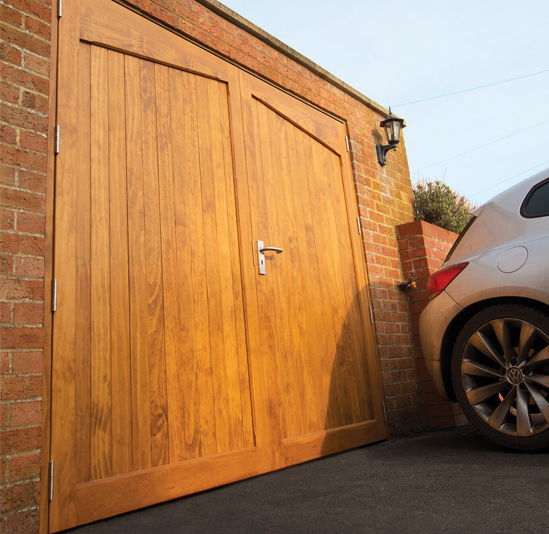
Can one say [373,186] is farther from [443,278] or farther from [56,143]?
[56,143]

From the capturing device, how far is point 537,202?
10.8 feet

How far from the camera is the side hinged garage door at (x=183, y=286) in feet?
8.55

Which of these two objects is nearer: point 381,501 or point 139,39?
point 381,501

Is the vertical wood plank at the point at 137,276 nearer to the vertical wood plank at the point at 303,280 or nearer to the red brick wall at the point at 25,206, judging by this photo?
the red brick wall at the point at 25,206

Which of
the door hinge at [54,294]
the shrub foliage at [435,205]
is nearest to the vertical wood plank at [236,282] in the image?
the door hinge at [54,294]

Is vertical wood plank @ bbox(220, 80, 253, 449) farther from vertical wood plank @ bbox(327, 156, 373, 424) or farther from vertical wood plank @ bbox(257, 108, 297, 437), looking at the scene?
vertical wood plank @ bbox(327, 156, 373, 424)

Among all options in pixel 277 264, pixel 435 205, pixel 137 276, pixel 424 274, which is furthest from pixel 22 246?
pixel 435 205

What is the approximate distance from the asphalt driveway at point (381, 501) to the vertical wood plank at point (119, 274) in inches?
15.3

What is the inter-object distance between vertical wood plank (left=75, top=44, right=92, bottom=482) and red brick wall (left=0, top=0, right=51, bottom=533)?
0.20 m

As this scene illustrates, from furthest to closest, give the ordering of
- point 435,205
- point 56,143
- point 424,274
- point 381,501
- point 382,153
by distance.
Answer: point 435,205 < point 382,153 < point 424,274 < point 56,143 < point 381,501

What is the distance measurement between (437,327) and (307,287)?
39.7 inches

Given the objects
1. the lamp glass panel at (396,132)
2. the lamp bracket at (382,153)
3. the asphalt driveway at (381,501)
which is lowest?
the asphalt driveway at (381,501)

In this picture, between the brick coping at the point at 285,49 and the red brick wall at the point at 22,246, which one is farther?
the brick coping at the point at 285,49

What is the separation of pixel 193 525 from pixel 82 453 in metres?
0.66
